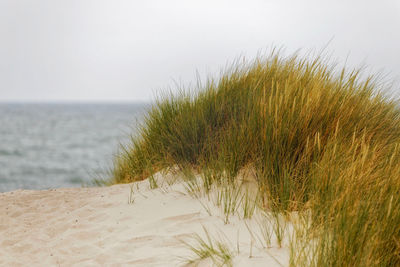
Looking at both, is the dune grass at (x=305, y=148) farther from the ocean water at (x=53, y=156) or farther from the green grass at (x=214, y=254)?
the ocean water at (x=53, y=156)

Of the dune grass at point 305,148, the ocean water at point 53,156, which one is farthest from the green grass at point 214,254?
the ocean water at point 53,156

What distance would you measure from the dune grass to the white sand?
328mm

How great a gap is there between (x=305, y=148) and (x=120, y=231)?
1831 millimetres

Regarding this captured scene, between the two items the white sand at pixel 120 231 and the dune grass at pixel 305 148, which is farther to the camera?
the white sand at pixel 120 231

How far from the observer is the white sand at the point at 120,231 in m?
2.97

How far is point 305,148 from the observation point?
11.1 ft

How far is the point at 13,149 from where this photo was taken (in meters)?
25.5

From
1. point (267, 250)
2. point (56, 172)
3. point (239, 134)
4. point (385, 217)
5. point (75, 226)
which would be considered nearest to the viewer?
point (385, 217)

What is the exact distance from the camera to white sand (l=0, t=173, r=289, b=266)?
2966 millimetres

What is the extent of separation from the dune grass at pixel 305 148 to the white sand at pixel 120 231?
328mm

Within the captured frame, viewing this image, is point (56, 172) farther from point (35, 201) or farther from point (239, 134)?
point (239, 134)

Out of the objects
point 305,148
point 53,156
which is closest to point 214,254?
point 305,148

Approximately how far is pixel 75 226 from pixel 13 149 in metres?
24.0

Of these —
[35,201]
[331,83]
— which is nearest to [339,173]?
[331,83]
